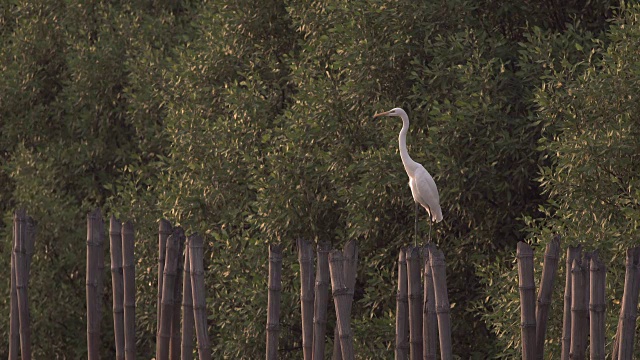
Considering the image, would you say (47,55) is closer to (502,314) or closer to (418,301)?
(502,314)

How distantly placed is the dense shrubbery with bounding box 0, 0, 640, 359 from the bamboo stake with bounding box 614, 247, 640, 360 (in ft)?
10.7

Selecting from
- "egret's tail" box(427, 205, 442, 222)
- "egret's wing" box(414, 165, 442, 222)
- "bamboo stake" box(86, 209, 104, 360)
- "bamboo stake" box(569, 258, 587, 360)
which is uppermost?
"egret's wing" box(414, 165, 442, 222)

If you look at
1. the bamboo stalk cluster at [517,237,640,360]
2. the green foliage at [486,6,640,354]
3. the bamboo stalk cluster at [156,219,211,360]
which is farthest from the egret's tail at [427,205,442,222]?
the bamboo stalk cluster at [517,237,640,360]

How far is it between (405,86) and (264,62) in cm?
273

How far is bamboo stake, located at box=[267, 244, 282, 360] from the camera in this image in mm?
8297

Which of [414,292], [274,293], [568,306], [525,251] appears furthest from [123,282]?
[568,306]

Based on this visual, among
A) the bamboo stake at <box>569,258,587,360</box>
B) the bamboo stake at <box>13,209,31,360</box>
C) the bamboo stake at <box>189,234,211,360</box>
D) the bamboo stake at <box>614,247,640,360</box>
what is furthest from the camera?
the bamboo stake at <box>13,209,31,360</box>

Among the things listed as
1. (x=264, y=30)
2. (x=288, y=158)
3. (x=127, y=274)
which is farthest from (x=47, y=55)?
(x=127, y=274)

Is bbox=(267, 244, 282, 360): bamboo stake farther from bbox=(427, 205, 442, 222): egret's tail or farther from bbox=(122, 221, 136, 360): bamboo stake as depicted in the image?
bbox=(427, 205, 442, 222): egret's tail

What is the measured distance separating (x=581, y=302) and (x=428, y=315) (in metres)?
1.38

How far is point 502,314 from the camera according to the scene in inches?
447

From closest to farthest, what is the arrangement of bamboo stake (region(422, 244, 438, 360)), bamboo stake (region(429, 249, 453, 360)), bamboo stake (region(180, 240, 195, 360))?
bamboo stake (region(429, 249, 453, 360)) → bamboo stake (region(422, 244, 438, 360)) → bamboo stake (region(180, 240, 195, 360))

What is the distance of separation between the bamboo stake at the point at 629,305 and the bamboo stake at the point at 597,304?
0.42ft

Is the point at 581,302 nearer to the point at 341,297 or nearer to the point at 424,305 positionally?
the point at 424,305
